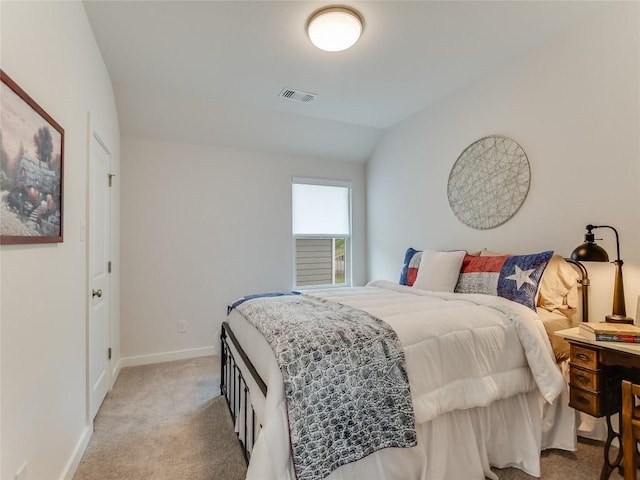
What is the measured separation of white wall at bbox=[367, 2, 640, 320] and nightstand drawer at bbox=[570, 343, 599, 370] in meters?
0.59

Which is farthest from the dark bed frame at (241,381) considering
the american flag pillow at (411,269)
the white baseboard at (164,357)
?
the american flag pillow at (411,269)

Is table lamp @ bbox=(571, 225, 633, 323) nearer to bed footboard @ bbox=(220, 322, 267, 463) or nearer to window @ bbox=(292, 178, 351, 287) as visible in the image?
bed footboard @ bbox=(220, 322, 267, 463)

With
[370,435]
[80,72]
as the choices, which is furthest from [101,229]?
[370,435]

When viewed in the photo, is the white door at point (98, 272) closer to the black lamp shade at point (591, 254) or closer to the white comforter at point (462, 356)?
the white comforter at point (462, 356)

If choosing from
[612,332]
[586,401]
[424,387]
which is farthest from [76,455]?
[612,332]

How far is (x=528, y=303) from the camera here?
2.07 metres

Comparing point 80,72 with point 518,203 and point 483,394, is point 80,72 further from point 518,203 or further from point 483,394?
point 518,203

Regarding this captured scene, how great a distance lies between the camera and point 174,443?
2027 millimetres

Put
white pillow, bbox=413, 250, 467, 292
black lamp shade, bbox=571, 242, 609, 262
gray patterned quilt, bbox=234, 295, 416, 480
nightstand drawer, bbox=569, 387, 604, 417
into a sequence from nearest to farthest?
gray patterned quilt, bbox=234, 295, 416, 480, nightstand drawer, bbox=569, 387, 604, 417, black lamp shade, bbox=571, 242, 609, 262, white pillow, bbox=413, 250, 467, 292

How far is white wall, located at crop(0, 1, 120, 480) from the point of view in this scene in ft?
3.89

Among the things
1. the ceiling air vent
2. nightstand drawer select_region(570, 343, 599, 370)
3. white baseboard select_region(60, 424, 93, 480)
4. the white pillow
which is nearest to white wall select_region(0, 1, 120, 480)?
white baseboard select_region(60, 424, 93, 480)

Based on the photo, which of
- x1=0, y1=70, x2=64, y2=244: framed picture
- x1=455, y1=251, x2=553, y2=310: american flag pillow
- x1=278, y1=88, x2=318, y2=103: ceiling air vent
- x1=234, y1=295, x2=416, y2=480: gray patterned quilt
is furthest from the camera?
x1=278, y1=88, x2=318, y2=103: ceiling air vent

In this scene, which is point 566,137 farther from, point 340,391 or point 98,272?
point 98,272

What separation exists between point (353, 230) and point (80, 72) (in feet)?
11.2
